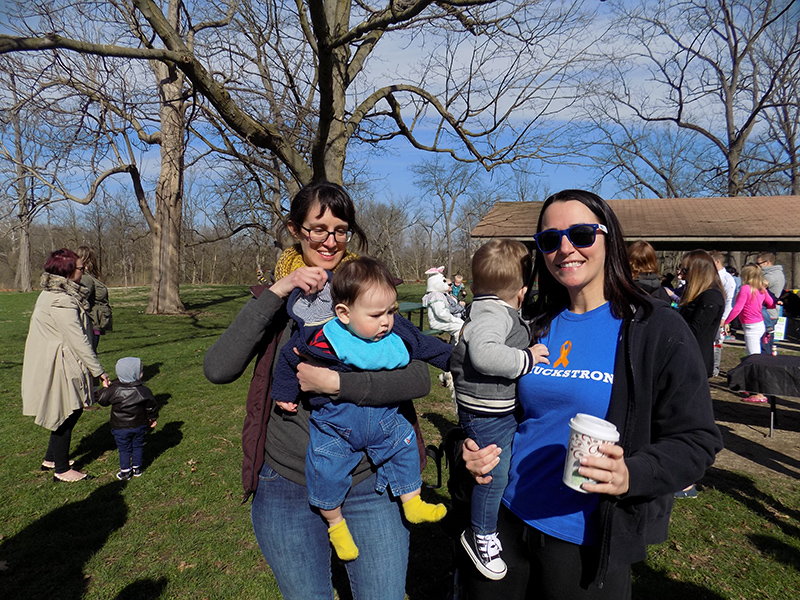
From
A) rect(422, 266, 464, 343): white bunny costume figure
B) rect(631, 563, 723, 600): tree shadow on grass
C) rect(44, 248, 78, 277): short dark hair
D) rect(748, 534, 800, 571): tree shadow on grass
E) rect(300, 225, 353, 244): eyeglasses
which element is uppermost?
rect(300, 225, 353, 244): eyeglasses

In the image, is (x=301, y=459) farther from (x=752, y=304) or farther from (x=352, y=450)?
(x=752, y=304)

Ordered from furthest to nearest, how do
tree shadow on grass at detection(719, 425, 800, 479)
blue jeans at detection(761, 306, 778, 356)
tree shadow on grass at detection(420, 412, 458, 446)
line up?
blue jeans at detection(761, 306, 778, 356)
tree shadow on grass at detection(420, 412, 458, 446)
tree shadow on grass at detection(719, 425, 800, 479)

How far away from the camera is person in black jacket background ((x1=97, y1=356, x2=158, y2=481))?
4.80 meters

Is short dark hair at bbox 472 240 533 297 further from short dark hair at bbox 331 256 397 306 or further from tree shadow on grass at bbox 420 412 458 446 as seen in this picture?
tree shadow on grass at bbox 420 412 458 446

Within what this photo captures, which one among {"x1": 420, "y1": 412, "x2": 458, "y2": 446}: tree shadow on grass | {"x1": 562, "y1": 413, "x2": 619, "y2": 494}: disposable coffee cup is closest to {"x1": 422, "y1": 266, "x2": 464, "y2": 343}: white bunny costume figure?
{"x1": 420, "y1": 412, "x2": 458, "y2": 446}: tree shadow on grass

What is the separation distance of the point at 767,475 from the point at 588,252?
5232 mm

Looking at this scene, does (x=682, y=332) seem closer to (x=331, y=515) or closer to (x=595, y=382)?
(x=595, y=382)

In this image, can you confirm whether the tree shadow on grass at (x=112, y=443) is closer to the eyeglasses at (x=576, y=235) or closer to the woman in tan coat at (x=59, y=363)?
the woman in tan coat at (x=59, y=363)

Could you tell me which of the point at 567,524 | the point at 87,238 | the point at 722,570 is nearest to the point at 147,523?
the point at 567,524

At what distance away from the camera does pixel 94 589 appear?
3.31 meters

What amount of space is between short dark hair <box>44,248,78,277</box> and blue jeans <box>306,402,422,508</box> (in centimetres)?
449

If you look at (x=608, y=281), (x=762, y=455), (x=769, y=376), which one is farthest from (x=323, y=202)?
(x=762, y=455)

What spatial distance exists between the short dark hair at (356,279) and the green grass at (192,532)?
2.53m

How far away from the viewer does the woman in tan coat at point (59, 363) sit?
466 cm
